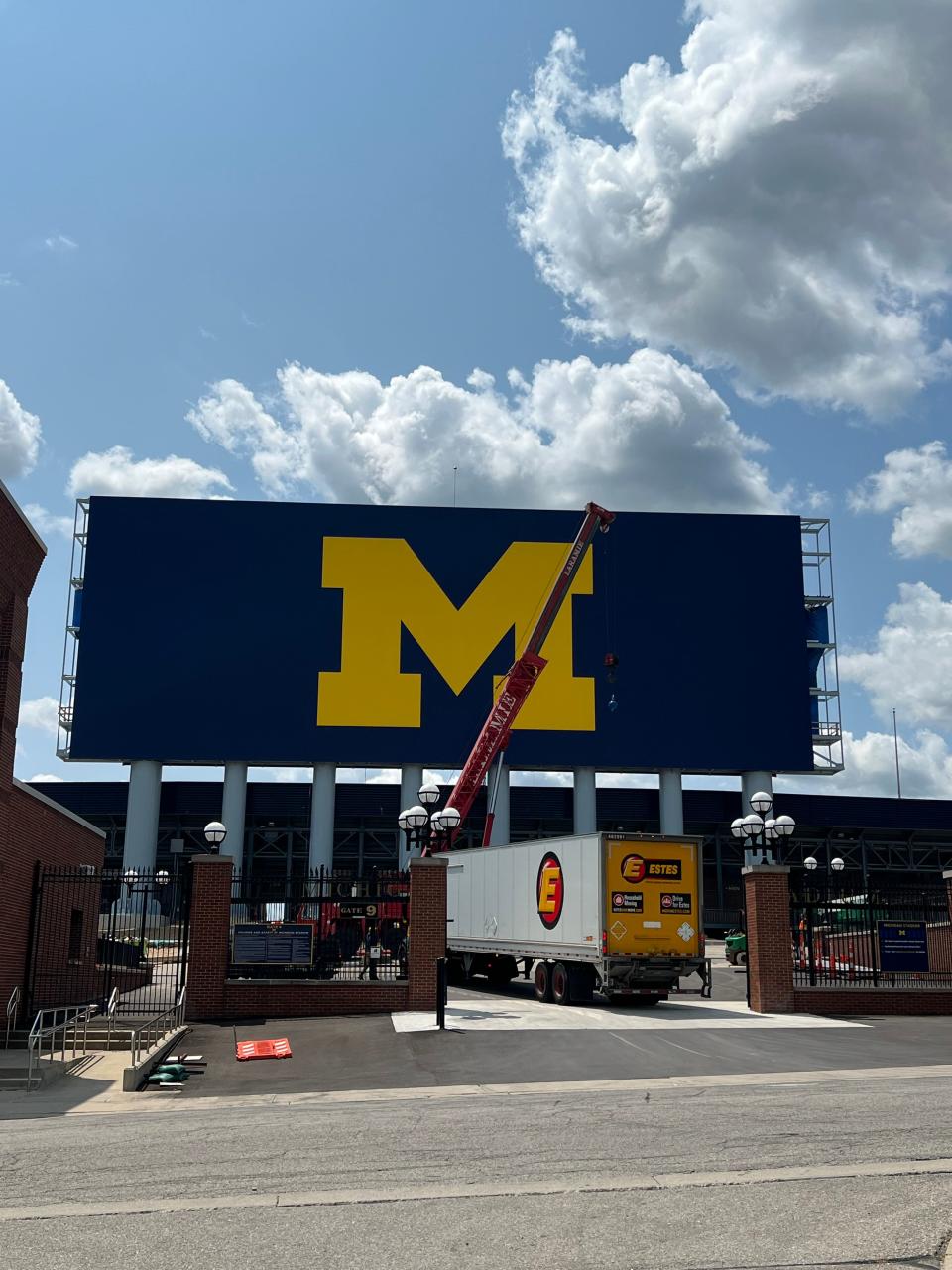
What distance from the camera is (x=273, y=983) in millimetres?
27062

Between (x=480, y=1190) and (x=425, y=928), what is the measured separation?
1728cm

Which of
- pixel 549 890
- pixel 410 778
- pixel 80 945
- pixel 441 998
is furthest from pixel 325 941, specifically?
pixel 410 778

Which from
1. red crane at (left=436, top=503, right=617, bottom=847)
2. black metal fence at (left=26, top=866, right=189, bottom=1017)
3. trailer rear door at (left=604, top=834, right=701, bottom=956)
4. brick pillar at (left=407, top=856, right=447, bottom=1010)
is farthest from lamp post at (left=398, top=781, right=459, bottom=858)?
red crane at (left=436, top=503, right=617, bottom=847)

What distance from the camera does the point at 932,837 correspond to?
79250 millimetres

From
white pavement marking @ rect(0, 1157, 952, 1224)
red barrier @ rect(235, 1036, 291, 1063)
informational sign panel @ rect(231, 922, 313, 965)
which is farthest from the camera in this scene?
informational sign panel @ rect(231, 922, 313, 965)

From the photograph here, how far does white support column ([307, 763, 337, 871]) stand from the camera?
63906 mm

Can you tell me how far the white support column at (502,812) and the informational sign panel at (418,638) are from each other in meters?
1.45

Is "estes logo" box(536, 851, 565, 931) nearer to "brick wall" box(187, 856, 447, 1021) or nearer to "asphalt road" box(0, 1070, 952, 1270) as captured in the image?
"brick wall" box(187, 856, 447, 1021)

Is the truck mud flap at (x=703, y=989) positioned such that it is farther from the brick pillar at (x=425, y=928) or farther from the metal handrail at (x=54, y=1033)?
the metal handrail at (x=54, y=1033)

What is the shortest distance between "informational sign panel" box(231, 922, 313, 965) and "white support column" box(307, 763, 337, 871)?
120 feet

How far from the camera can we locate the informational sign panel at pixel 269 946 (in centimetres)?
2709

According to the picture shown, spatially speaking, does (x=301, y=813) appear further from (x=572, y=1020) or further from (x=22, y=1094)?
(x=22, y=1094)

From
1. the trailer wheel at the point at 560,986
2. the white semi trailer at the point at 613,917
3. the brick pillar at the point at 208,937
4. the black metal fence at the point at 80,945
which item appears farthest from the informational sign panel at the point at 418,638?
the brick pillar at the point at 208,937

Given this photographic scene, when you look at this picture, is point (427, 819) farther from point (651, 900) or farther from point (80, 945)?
point (80, 945)
